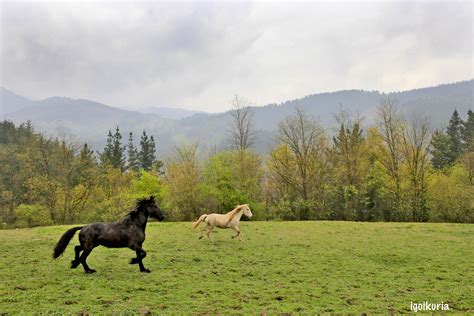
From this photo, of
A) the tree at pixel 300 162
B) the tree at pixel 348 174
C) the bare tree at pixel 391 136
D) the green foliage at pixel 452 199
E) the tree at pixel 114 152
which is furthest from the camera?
the tree at pixel 114 152

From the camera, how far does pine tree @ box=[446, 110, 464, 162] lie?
179ft

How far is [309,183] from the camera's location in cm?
4134

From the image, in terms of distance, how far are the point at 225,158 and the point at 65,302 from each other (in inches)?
1264

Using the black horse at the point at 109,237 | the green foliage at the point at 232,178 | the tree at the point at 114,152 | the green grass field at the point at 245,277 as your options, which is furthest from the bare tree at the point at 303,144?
the tree at the point at 114,152

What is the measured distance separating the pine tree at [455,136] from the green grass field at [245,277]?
144 ft

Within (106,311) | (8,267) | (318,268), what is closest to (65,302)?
(106,311)

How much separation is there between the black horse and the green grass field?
55 cm

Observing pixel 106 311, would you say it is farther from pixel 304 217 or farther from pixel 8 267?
pixel 304 217

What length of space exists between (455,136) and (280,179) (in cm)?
3672

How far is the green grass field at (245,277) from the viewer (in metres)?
7.76

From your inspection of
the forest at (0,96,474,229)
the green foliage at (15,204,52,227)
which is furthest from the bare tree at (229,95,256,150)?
the green foliage at (15,204,52,227)

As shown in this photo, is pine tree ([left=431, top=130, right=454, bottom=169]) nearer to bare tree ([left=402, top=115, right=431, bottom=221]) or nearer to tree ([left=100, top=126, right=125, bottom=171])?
bare tree ([left=402, top=115, right=431, bottom=221])

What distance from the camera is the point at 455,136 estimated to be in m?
59.0

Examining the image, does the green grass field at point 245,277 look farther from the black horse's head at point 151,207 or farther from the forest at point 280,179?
the forest at point 280,179
